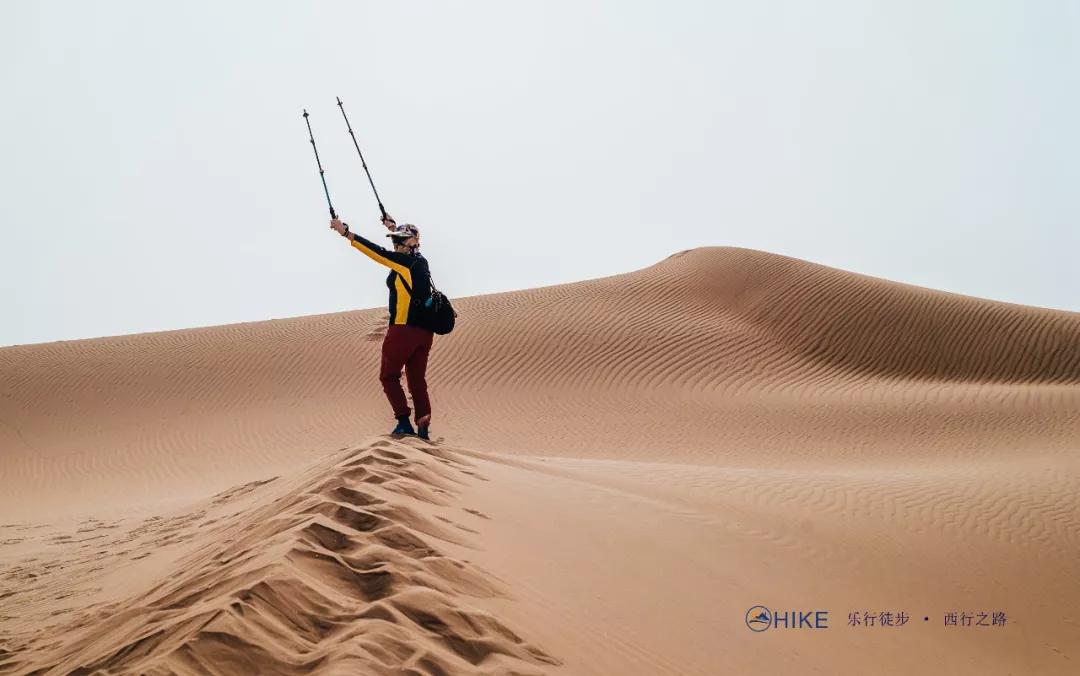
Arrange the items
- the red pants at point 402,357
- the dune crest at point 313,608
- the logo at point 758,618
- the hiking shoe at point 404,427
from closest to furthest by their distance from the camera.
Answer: the dune crest at point 313,608 < the logo at point 758,618 < the red pants at point 402,357 < the hiking shoe at point 404,427

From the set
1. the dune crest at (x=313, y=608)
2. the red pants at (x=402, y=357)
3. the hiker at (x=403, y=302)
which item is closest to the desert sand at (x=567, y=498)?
the dune crest at (x=313, y=608)

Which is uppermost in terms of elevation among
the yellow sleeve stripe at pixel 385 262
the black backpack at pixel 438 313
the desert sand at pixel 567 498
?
the yellow sleeve stripe at pixel 385 262

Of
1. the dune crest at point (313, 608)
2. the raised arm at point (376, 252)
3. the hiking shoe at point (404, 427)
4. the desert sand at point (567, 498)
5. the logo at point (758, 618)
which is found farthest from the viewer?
the hiking shoe at point (404, 427)

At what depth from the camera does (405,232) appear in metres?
6.42

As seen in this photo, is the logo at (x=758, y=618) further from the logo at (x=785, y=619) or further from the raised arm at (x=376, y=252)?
the raised arm at (x=376, y=252)

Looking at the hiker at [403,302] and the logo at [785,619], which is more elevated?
the hiker at [403,302]

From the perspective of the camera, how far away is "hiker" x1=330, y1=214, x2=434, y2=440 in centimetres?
625

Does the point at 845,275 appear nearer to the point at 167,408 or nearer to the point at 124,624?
the point at 167,408

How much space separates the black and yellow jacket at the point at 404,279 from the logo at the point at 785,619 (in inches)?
132

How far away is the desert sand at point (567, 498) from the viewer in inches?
124

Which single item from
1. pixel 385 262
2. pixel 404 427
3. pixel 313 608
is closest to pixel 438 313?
pixel 385 262

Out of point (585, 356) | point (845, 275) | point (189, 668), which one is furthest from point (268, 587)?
point (845, 275)

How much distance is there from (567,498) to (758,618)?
5.74 feet

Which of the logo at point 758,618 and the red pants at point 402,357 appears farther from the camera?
the red pants at point 402,357
